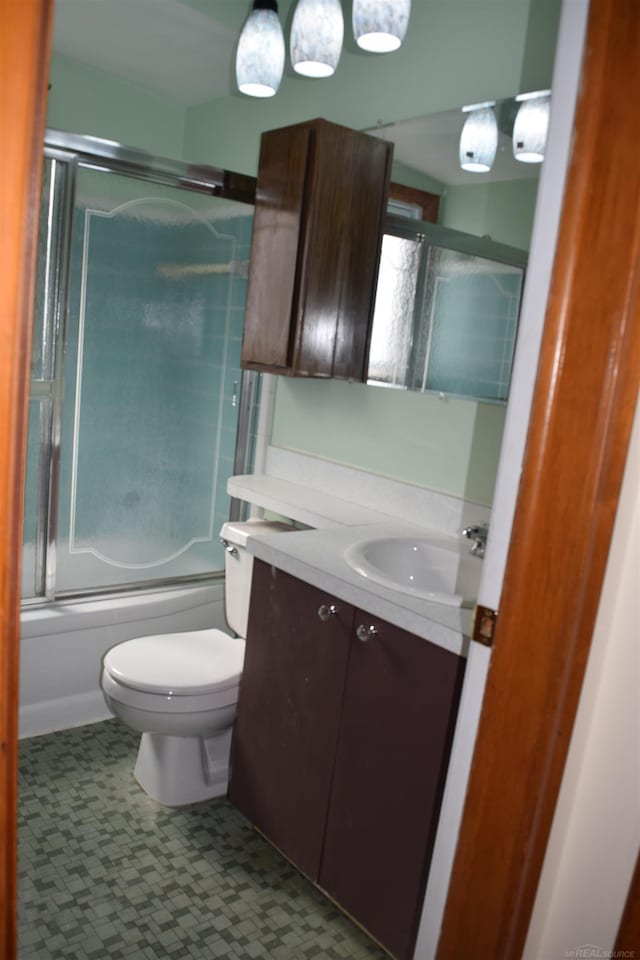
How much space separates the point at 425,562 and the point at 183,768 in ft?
3.03

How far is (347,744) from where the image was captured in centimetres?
171

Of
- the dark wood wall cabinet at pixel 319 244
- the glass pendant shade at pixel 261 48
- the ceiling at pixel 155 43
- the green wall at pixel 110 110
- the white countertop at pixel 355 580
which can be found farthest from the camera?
the green wall at pixel 110 110


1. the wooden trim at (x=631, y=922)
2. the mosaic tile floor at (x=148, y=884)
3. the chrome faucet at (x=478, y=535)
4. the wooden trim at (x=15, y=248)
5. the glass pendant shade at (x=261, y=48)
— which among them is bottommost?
the mosaic tile floor at (x=148, y=884)

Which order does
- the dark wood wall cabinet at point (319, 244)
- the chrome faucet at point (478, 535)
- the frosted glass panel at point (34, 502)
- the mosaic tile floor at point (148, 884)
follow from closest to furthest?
1. the mosaic tile floor at point (148, 884)
2. the chrome faucet at point (478, 535)
3. the dark wood wall cabinet at point (319, 244)
4. the frosted glass panel at point (34, 502)

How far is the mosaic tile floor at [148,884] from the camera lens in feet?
5.50

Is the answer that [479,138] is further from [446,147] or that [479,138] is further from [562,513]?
[562,513]

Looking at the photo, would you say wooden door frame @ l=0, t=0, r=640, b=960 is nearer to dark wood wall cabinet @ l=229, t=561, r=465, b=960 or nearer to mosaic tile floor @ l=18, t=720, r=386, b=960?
dark wood wall cabinet @ l=229, t=561, r=465, b=960

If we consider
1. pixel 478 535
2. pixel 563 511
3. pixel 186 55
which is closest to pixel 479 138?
pixel 478 535

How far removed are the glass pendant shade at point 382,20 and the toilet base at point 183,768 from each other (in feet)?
6.21

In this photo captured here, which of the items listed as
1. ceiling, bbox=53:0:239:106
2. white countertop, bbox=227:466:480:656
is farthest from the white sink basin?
ceiling, bbox=53:0:239:106

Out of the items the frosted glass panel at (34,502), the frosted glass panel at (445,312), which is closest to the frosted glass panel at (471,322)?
the frosted glass panel at (445,312)

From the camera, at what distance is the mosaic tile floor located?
168 cm

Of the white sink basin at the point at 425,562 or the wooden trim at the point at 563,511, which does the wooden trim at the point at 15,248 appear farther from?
the white sink basin at the point at 425,562

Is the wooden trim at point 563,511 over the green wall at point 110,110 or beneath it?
beneath
